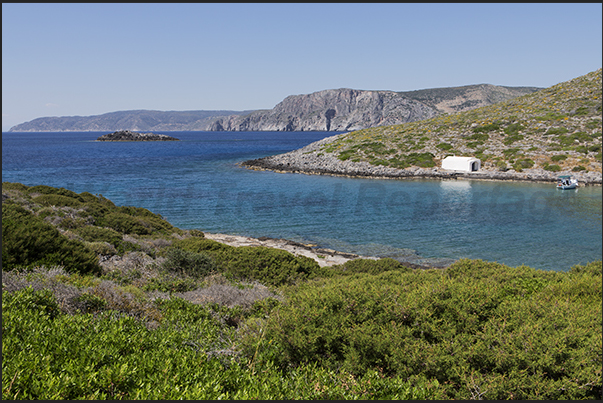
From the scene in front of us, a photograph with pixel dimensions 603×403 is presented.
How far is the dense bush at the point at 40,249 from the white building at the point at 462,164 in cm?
4321

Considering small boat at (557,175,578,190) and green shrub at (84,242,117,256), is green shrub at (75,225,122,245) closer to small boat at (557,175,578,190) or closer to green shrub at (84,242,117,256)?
green shrub at (84,242,117,256)

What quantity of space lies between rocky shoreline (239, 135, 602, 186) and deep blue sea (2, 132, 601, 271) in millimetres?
2293

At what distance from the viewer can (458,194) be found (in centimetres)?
3366

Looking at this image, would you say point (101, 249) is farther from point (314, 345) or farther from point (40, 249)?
point (314, 345)

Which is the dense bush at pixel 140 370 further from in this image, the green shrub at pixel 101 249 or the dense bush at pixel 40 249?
the green shrub at pixel 101 249

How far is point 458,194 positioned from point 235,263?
28125mm

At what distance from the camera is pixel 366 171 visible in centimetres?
4884

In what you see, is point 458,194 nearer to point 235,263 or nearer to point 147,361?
point 235,263

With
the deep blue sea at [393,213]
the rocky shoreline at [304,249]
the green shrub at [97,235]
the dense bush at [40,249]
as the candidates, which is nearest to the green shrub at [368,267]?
the rocky shoreline at [304,249]

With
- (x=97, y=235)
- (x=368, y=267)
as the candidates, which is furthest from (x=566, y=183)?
(x=97, y=235)

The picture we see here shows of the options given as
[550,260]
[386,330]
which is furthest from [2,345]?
[550,260]

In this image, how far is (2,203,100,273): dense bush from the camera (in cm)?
732

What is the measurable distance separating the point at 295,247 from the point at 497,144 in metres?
40.9

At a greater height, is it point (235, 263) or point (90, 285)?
point (90, 285)
